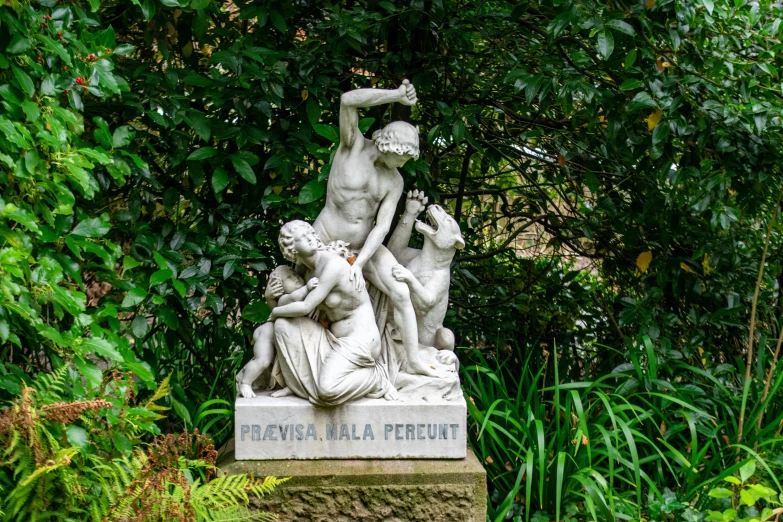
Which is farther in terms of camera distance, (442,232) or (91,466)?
(442,232)

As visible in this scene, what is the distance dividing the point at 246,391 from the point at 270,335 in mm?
277

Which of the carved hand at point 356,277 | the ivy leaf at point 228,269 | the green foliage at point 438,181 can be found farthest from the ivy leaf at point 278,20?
the carved hand at point 356,277

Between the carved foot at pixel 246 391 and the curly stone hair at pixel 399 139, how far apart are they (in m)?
1.26

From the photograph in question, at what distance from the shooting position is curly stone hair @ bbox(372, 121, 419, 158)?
13.8 ft

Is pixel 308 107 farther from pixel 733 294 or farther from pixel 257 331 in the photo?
pixel 733 294

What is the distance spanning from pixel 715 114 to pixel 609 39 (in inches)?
34.2

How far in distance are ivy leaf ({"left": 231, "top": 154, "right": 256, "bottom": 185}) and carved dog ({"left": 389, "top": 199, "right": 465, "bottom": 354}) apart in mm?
763

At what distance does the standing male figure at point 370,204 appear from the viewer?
4281 mm

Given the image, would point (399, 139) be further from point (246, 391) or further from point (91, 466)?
point (91, 466)

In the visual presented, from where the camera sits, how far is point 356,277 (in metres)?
4.24

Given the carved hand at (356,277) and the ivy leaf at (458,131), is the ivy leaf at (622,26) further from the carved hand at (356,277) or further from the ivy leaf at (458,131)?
the carved hand at (356,277)

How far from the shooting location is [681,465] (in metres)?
4.85

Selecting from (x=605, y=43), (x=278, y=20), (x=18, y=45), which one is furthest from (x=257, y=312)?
(x=605, y=43)

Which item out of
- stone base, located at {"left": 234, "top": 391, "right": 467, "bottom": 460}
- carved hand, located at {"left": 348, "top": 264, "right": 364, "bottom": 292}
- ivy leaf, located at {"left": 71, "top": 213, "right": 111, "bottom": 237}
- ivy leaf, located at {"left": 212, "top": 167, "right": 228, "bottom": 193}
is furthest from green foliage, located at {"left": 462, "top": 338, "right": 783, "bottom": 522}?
ivy leaf, located at {"left": 71, "top": 213, "right": 111, "bottom": 237}
